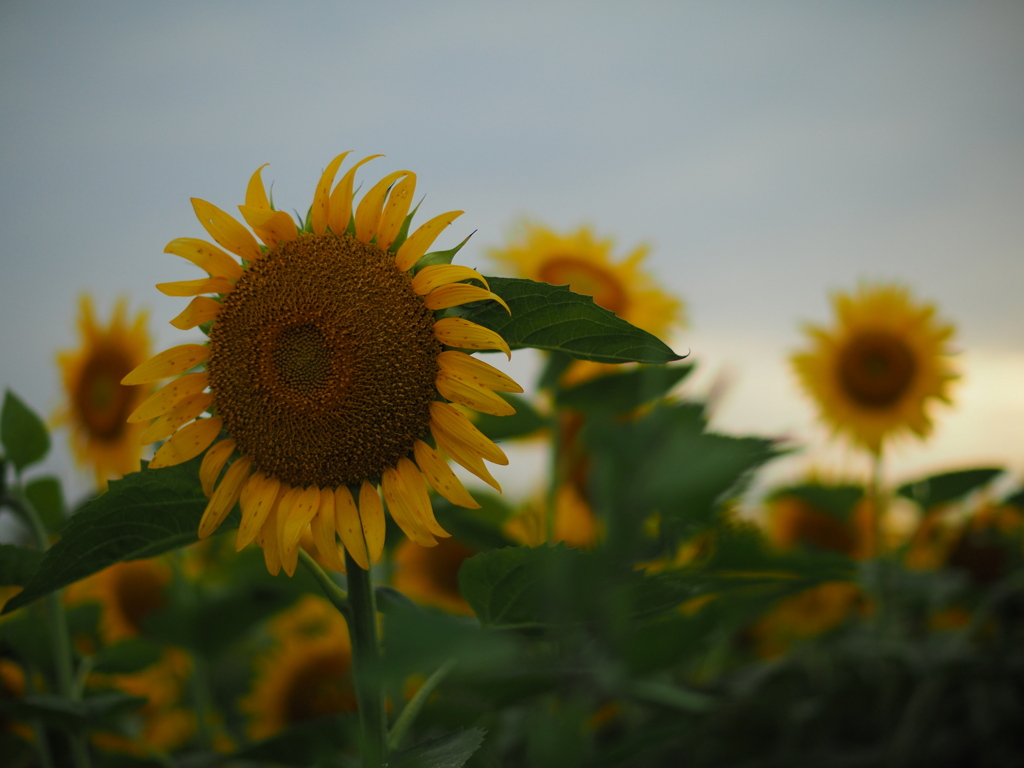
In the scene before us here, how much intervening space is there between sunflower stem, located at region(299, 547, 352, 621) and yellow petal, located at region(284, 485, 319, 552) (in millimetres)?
36

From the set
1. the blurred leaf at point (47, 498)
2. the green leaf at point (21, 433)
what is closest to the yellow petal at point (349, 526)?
the green leaf at point (21, 433)

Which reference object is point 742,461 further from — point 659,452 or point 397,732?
point 397,732

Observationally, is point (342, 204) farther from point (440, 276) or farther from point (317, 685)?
point (317, 685)

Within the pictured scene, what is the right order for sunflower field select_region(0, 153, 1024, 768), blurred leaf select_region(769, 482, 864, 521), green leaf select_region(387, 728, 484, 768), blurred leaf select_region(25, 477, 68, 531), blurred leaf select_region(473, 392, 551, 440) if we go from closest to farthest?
sunflower field select_region(0, 153, 1024, 768) → green leaf select_region(387, 728, 484, 768) → blurred leaf select_region(473, 392, 551, 440) → blurred leaf select_region(25, 477, 68, 531) → blurred leaf select_region(769, 482, 864, 521)

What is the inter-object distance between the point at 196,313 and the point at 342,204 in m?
0.18

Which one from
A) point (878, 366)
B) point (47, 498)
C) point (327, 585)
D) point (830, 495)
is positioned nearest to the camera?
point (327, 585)

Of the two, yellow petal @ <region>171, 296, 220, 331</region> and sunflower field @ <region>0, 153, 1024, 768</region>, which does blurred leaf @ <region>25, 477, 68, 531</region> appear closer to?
sunflower field @ <region>0, 153, 1024, 768</region>

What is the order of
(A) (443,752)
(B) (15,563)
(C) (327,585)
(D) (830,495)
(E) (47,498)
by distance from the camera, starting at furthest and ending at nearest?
1. (D) (830,495)
2. (E) (47,498)
3. (B) (15,563)
4. (C) (327,585)
5. (A) (443,752)

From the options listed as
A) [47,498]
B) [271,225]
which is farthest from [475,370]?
[47,498]

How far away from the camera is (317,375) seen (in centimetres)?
78

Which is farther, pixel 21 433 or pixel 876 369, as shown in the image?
pixel 876 369

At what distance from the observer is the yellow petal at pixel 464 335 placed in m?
0.72

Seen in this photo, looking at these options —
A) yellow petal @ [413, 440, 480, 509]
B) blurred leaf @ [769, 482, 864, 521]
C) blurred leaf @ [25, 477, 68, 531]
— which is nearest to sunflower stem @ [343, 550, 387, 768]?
yellow petal @ [413, 440, 480, 509]

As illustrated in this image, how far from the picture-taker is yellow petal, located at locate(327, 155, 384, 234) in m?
0.76
